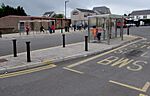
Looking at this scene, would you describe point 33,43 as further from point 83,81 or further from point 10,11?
point 10,11

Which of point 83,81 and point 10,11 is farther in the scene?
point 10,11

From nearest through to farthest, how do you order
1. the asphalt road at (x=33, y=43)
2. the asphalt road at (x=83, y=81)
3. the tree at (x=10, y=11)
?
the asphalt road at (x=83, y=81) → the asphalt road at (x=33, y=43) → the tree at (x=10, y=11)

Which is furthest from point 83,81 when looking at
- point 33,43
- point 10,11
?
point 10,11

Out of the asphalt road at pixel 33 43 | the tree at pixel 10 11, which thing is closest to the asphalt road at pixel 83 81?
the asphalt road at pixel 33 43

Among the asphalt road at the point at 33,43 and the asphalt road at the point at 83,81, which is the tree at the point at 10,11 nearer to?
the asphalt road at the point at 33,43

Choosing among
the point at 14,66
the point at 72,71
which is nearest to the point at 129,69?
the point at 72,71

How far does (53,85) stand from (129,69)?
3.46 meters

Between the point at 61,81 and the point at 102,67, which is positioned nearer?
the point at 61,81

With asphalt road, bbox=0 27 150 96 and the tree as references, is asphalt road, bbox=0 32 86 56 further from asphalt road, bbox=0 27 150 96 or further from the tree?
the tree

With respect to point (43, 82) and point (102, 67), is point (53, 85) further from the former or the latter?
point (102, 67)

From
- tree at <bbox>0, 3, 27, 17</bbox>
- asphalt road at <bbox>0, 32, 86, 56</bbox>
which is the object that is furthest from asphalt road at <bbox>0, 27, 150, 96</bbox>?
tree at <bbox>0, 3, 27, 17</bbox>

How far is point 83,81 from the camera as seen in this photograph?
6914 mm

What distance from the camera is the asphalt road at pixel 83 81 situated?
5.88 metres

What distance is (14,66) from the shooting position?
859 cm
